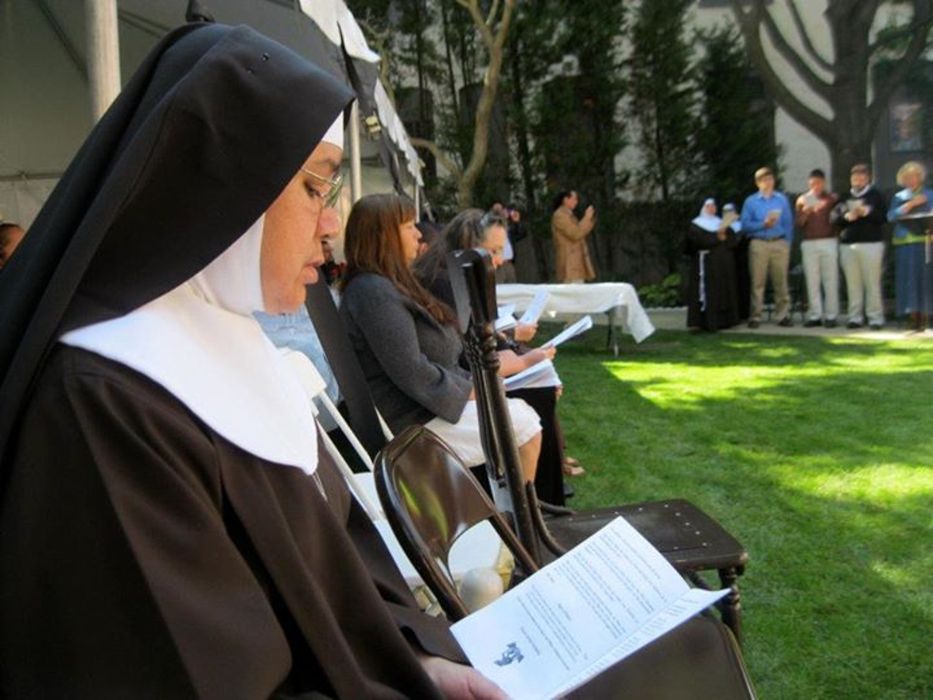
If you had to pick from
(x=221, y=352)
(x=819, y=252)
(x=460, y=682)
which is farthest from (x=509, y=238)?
(x=221, y=352)

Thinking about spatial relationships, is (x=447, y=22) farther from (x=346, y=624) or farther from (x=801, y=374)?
(x=346, y=624)

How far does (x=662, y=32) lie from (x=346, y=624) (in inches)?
745

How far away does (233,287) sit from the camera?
4.21 ft

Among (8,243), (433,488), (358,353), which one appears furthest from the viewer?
(8,243)

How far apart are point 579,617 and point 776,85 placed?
15100mm

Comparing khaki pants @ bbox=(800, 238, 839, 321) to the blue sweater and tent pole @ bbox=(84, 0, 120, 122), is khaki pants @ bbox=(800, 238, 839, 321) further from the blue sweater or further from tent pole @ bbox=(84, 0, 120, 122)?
tent pole @ bbox=(84, 0, 120, 122)

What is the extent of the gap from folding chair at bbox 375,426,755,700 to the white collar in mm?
519

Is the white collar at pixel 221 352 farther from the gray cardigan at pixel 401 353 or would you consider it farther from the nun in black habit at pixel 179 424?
the gray cardigan at pixel 401 353

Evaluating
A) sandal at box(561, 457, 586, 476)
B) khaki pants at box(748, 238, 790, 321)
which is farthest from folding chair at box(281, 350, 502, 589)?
khaki pants at box(748, 238, 790, 321)

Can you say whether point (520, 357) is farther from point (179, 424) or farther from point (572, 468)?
point (179, 424)

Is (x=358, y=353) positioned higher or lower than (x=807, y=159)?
lower

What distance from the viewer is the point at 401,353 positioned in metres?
3.35

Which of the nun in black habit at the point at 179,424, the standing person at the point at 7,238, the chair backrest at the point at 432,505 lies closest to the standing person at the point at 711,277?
the standing person at the point at 7,238

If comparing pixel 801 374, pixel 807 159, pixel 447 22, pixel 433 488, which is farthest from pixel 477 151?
pixel 433 488
